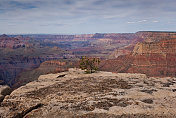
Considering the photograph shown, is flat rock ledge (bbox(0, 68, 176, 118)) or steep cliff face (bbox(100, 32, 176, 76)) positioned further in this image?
steep cliff face (bbox(100, 32, 176, 76))

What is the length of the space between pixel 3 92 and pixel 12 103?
6.65 metres

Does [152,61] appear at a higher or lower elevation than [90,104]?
lower

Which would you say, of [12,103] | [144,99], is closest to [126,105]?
[144,99]

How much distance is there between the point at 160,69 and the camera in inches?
3738

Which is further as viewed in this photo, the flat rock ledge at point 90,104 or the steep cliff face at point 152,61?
the steep cliff face at point 152,61

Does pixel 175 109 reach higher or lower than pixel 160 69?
higher

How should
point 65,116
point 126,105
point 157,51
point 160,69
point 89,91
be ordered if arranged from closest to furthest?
point 65,116
point 126,105
point 89,91
point 160,69
point 157,51

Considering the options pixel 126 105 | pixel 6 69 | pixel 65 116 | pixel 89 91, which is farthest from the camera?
pixel 6 69

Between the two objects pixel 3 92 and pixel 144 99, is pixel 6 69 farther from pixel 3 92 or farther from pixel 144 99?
pixel 144 99

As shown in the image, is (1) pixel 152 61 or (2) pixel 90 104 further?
(1) pixel 152 61

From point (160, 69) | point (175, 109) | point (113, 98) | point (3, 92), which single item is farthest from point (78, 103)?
point (160, 69)

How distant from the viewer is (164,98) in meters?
18.1

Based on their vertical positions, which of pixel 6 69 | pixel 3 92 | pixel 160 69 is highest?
pixel 3 92

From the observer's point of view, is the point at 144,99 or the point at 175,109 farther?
the point at 144,99
